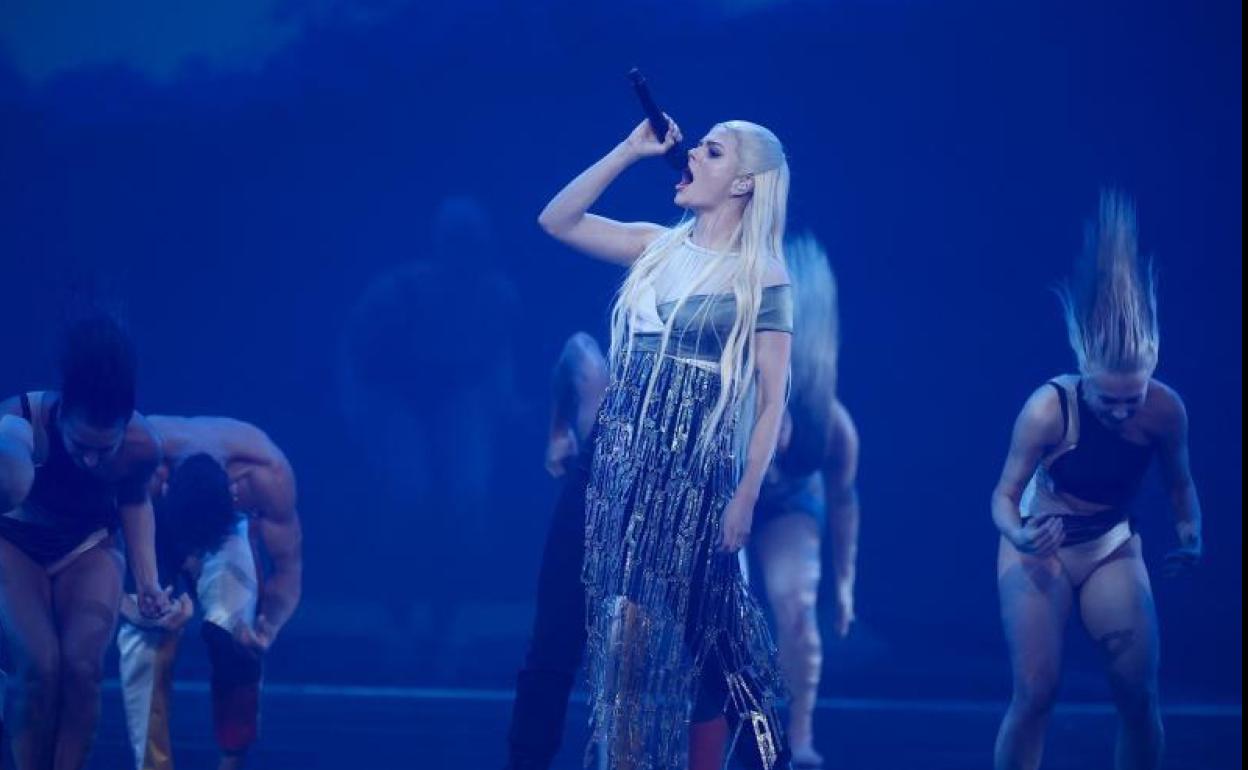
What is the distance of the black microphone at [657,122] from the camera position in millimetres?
3207

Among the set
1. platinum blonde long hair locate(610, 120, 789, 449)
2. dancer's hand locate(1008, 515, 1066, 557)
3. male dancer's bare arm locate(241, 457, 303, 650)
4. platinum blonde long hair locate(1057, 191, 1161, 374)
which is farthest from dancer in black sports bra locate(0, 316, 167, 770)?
platinum blonde long hair locate(1057, 191, 1161, 374)

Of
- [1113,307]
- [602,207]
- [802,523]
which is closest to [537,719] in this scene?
[802,523]

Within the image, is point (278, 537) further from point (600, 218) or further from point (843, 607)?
point (843, 607)

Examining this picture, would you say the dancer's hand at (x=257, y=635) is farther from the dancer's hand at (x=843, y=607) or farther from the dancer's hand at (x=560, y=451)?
the dancer's hand at (x=843, y=607)

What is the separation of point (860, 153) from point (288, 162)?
1.90 meters

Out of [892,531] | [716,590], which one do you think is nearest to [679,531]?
[716,590]

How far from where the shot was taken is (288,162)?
15.8 feet

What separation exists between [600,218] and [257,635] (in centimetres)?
168

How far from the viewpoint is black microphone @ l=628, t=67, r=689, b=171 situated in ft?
10.5

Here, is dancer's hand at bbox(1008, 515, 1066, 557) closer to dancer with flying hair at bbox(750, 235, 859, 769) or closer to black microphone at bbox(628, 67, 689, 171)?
dancer with flying hair at bbox(750, 235, 859, 769)

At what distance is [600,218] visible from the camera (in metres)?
3.32

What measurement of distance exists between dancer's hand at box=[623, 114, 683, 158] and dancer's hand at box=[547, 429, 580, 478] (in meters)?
1.55

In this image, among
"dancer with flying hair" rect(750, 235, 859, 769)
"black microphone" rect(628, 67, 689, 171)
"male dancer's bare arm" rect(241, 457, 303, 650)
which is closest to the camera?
"black microphone" rect(628, 67, 689, 171)

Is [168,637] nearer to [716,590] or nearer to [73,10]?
[716,590]
